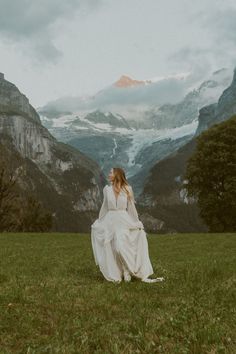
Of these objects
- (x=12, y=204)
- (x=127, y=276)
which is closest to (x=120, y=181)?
(x=127, y=276)

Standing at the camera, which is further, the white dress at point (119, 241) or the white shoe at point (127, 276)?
the white dress at point (119, 241)

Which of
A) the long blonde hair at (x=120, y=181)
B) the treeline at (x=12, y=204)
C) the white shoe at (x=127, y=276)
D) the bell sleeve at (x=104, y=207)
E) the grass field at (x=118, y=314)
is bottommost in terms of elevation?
the grass field at (x=118, y=314)

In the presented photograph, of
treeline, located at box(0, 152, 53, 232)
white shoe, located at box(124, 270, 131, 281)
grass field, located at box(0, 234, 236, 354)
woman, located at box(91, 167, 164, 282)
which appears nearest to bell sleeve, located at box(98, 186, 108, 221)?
woman, located at box(91, 167, 164, 282)

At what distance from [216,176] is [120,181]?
187ft

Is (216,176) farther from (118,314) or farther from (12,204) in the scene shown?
(118,314)

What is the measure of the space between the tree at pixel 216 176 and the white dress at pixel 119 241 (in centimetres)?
5439

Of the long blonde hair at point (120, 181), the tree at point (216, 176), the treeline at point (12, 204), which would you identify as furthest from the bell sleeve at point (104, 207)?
the tree at point (216, 176)

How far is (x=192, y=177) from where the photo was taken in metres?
77.0

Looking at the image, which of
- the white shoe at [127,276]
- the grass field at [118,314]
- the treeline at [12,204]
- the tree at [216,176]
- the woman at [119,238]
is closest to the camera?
the grass field at [118,314]

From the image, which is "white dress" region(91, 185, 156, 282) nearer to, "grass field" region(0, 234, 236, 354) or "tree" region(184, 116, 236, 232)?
"grass field" region(0, 234, 236, 354)

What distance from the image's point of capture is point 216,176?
75.4 meters

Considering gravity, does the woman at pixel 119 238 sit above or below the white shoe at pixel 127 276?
above

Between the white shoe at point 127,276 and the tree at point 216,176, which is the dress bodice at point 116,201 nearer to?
the white shoe at point 127,276

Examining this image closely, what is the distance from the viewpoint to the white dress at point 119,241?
18.8 meters
